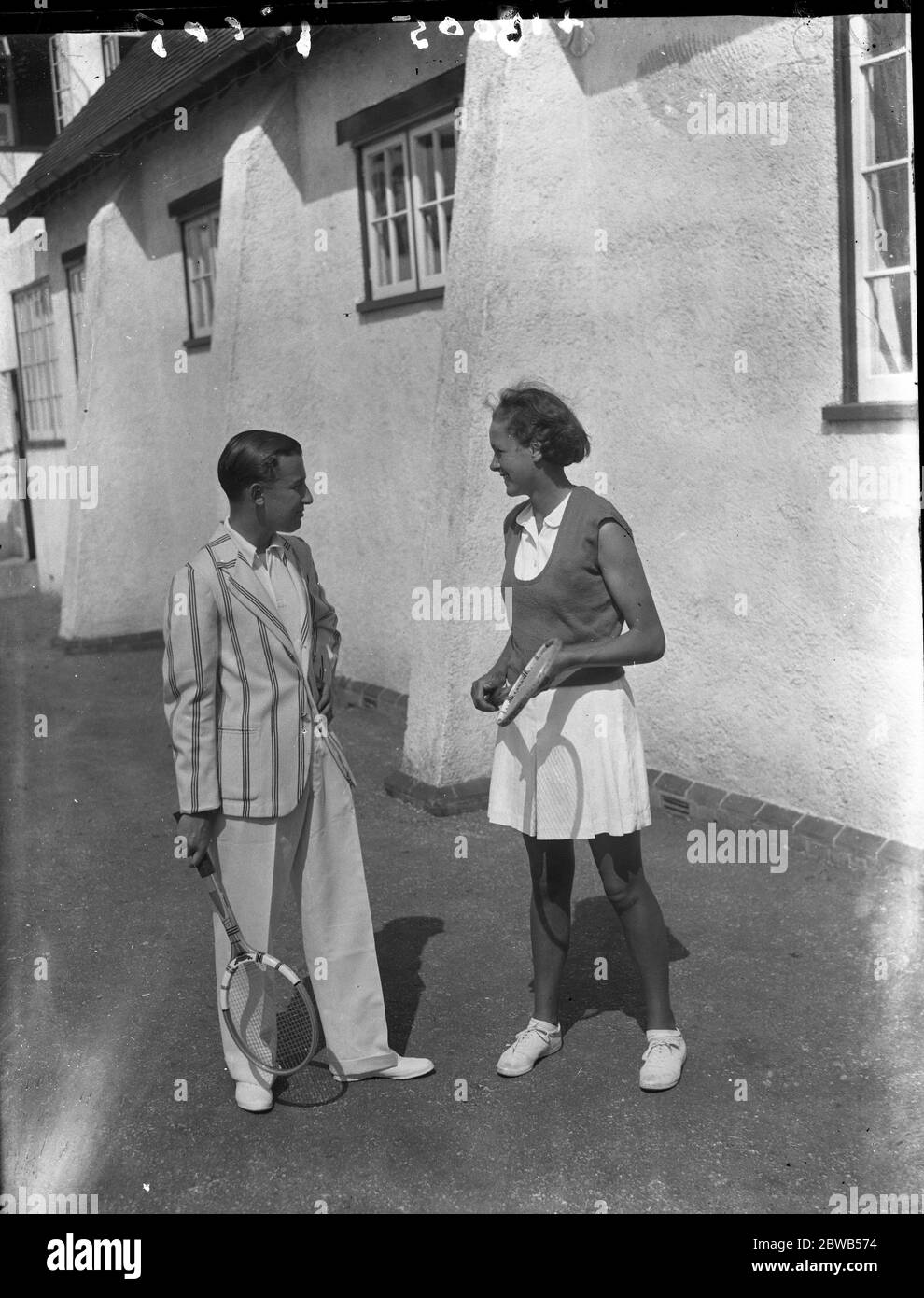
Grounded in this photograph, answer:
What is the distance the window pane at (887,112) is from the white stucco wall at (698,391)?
0.19 meters

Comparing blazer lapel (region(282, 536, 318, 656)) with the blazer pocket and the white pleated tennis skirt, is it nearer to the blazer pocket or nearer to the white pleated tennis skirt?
the blazer pocket

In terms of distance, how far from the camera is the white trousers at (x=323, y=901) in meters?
3.84

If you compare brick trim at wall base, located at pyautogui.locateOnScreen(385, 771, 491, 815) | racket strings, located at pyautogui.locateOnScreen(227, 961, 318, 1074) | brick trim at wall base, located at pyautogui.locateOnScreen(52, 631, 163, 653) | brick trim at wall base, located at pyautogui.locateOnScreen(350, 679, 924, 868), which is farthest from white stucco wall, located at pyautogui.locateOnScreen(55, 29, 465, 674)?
racket strings, located at pyautogui.locateOnScreen(227, 961, 318, 1074)

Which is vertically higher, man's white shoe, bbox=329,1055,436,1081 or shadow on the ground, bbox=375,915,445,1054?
shadow on the ground, bbox=375,915,445,1054

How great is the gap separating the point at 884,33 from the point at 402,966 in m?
4.18

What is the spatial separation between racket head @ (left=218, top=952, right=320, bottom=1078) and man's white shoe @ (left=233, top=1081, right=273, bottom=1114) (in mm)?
73

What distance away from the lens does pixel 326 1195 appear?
350 centimetres

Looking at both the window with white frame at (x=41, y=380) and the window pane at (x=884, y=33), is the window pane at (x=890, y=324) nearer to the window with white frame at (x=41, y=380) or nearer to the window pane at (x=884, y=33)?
the window pane at (x=884, y=33)

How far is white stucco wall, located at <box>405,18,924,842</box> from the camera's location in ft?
18.7

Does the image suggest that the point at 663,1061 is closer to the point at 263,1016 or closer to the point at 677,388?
the point at 263,1016

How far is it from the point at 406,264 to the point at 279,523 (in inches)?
212

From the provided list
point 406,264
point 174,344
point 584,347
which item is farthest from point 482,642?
point 174,344

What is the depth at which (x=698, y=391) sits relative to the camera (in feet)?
21.0

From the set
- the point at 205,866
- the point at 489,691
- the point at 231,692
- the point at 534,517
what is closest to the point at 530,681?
the point at 489,691
